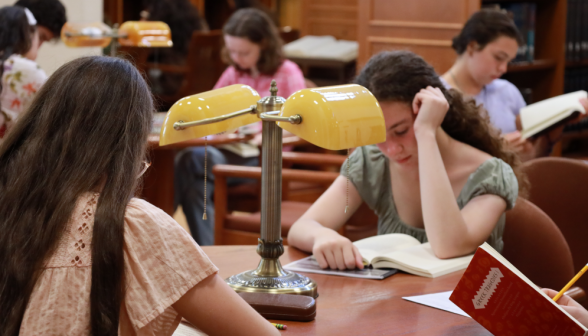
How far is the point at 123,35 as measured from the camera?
11.2ft

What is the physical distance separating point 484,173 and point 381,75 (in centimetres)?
37

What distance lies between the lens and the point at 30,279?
0.99 m

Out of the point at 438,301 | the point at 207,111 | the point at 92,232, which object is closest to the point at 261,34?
the point at 207,111

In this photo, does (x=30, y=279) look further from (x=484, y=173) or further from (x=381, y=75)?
(x=484, y=173)

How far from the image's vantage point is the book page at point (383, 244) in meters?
1.68

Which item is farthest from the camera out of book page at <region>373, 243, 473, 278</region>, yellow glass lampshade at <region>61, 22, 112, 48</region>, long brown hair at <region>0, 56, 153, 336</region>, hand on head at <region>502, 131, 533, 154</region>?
yellow glass lampshade at <region>61, 22, 112, 48</region>

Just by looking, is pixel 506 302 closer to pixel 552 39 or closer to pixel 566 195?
pixel 566 195

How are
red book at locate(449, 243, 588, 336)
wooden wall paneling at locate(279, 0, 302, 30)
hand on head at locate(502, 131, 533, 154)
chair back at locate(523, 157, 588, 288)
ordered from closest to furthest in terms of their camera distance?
red book at locate(449, 243, 588, 336) < chair back at locate(523, 157, 588, 288) < hand on head at locate(502, 131, 533, 154) < wooden wall paneling at locate(279, 0, 302, 30)

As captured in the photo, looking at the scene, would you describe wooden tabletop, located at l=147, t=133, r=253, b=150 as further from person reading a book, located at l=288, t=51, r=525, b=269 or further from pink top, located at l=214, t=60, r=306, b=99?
person reading a book, located at l=288, t=51, r=525, b=269

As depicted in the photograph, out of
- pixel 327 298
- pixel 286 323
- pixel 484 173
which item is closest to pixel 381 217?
pixel 484 173

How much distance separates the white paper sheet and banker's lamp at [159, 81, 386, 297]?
211 millimetres

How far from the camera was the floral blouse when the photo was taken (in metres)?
2.77

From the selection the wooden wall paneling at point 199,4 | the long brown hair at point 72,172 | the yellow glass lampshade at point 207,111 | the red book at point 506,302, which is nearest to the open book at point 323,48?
the wooden wall paneling at point 199,4

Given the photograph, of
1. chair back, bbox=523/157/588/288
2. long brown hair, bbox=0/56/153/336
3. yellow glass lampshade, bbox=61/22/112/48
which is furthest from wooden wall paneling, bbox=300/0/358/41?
long brown hair, bbox=0/56/153/336
